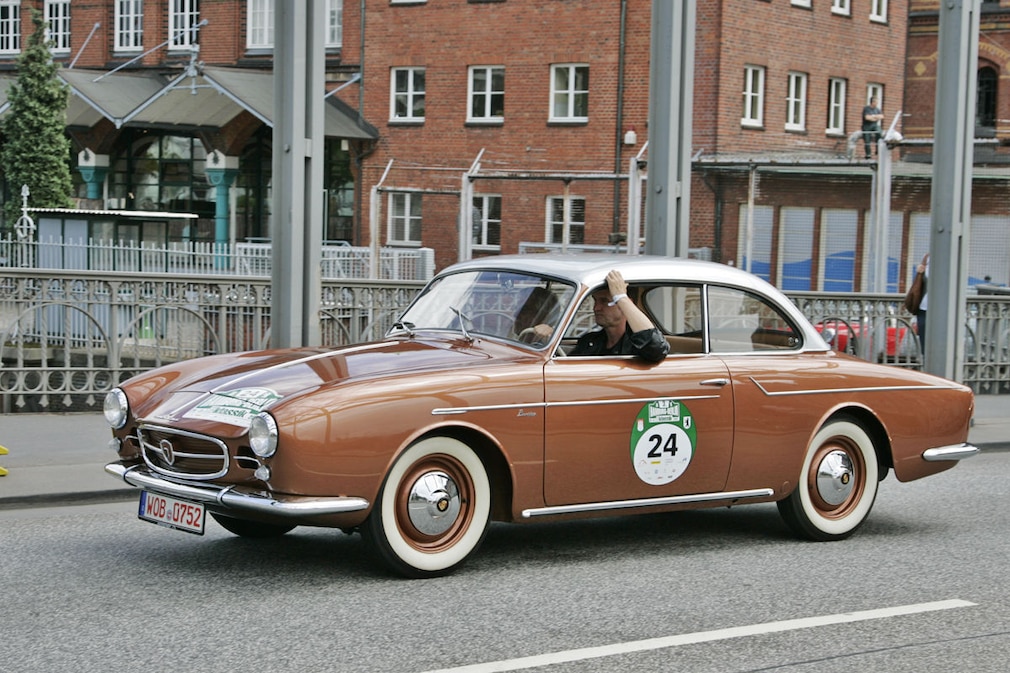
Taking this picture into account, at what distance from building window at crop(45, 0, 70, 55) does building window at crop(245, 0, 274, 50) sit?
270 inches

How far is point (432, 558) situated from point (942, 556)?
3.09 meters

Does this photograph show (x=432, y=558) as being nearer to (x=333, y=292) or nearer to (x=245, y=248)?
(x=333, y=292)

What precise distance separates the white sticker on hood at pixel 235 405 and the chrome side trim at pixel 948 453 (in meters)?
4.23

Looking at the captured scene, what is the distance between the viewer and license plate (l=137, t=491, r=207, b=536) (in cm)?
658

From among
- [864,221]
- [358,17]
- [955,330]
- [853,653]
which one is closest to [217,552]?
[853,653]

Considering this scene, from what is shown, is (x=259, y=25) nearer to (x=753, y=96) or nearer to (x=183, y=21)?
(x=183, y=21)

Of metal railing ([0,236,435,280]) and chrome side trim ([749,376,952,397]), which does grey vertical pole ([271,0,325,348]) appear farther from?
metal railing ([0,236,435,280])

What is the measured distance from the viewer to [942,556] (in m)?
7.96

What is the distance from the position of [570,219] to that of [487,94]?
4.26 metres

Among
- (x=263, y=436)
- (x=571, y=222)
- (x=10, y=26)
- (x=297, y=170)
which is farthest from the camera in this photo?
(x=10, y=26)

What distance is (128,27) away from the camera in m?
44.5

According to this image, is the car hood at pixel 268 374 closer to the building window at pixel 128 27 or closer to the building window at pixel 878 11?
the building window at pixel 878 11

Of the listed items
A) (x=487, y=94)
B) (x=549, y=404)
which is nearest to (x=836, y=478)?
(x=549, y=404)

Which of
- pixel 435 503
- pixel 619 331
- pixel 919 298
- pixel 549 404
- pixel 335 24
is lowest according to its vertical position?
pixel 435 503
